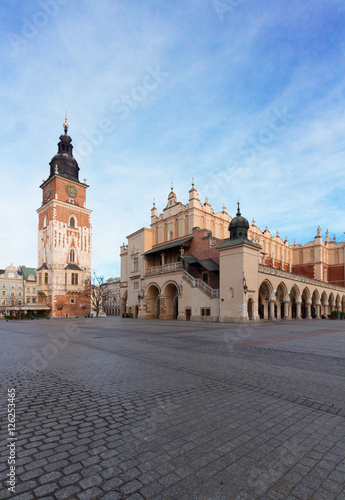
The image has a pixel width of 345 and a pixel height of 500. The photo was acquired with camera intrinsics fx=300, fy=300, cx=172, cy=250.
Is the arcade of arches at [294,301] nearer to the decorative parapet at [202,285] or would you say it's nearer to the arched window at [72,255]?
the decorative parapet at [202,285]

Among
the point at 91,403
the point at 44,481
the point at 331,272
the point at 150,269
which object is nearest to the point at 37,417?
the point at 91,403

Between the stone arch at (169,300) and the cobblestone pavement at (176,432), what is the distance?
30362 mm

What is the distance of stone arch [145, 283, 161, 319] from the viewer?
137 ft

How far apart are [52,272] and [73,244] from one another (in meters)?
6.65

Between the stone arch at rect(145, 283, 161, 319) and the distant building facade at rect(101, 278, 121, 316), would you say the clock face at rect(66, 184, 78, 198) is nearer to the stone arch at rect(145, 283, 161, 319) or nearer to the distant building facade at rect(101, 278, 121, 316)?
the stone arch at rect(145, 283, 161, 319)

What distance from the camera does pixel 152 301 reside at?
1657 inches

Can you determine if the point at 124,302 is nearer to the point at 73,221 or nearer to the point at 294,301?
the point at 73,221

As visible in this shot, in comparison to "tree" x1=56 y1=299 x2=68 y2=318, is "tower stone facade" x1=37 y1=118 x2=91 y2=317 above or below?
above

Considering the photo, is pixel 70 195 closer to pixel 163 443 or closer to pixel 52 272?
pixel 52 272

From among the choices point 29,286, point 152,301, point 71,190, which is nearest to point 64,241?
point 71,190

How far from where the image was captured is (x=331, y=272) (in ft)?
205

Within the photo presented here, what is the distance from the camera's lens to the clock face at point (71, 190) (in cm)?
5778

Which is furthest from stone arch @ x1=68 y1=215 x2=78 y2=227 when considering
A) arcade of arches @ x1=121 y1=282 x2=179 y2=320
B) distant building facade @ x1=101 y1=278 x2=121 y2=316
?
distant building facade @ x1=101 y1=278 x2=121 y2=316

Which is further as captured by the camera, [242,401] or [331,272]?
[331,272]
